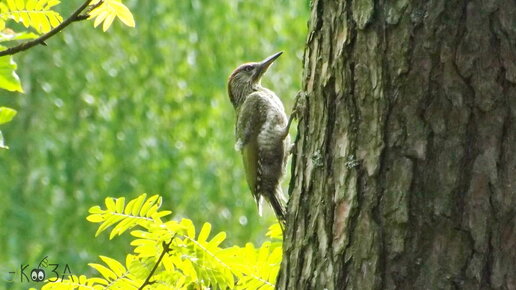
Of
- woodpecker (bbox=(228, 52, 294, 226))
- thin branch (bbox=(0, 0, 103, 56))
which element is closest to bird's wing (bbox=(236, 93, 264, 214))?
woodpecker (bbox=(228, 52, 294, 226))

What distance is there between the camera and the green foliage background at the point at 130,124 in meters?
7.09

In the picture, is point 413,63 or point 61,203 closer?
point 413,63

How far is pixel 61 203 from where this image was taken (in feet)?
24.1

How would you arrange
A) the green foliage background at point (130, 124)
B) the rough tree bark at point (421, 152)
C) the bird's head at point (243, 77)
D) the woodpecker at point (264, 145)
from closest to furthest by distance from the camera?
the rough tree bark at point (421, 152) → the woodpecker at point (264, 145) → the bird's head at point (243, 77) → the green foliage background at point (130, 124)

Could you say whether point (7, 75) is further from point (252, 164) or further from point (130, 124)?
point (130, 124)

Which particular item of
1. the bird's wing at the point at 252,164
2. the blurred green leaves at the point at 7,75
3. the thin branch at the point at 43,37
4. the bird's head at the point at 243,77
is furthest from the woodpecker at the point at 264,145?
the blurred green leaves at the point at 7,75

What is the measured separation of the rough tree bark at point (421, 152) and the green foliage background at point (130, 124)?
4514 mm

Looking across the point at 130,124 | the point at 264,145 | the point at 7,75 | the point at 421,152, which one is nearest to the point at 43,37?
the point at 7,75

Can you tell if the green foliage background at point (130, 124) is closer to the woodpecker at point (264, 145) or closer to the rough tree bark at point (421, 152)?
the woodpecker at point (264, 145)

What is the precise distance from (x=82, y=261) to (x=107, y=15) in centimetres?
431

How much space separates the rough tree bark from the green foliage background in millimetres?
4514

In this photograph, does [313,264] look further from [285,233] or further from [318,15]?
[318,15]

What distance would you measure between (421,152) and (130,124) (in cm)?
515

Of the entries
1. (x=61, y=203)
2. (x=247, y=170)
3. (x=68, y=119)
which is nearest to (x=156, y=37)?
(x=68, y=119)
